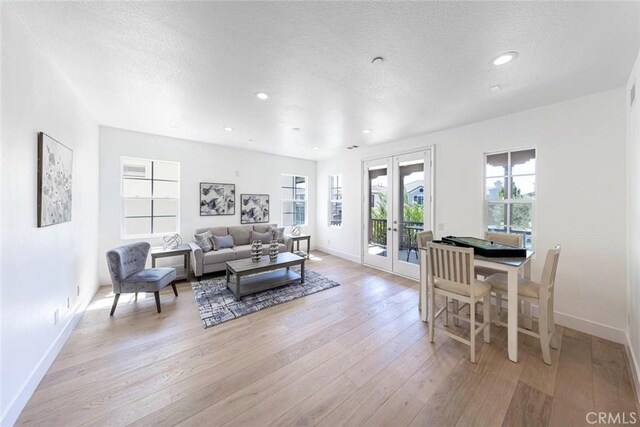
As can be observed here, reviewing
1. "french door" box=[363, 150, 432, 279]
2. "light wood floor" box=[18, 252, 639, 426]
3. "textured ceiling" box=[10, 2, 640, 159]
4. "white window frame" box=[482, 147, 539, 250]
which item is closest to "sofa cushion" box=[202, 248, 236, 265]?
"light wood floor" box=[18, 252, 639, 426]

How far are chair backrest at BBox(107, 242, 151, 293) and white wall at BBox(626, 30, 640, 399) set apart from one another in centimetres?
500

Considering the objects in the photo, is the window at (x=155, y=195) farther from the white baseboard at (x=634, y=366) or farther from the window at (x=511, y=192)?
the white baseboard at (x=634, y=366)

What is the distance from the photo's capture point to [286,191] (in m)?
6.19

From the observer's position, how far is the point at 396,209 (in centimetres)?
450

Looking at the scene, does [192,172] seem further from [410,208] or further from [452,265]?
[452,265]

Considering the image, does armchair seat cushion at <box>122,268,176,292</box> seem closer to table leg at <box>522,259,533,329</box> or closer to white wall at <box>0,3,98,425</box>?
white wall at <box>0,3,98,425</box>

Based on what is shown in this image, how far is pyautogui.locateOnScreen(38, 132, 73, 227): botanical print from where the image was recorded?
5.99 feet

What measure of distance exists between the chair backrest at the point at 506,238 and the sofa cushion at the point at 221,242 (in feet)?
14.3

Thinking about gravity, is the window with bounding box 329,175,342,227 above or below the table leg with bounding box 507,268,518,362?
above

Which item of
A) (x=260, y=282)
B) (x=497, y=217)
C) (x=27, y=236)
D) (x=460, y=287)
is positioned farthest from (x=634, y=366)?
(x=27, y=236)

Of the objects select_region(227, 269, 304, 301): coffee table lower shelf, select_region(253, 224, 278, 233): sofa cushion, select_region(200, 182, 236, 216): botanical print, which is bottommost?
select_region(227, 269, 304, 301): coffee table lower shelf

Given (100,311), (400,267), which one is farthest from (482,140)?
(100,311)

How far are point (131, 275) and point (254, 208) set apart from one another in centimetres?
281

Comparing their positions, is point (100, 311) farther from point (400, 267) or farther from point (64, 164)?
point (400, 267)
